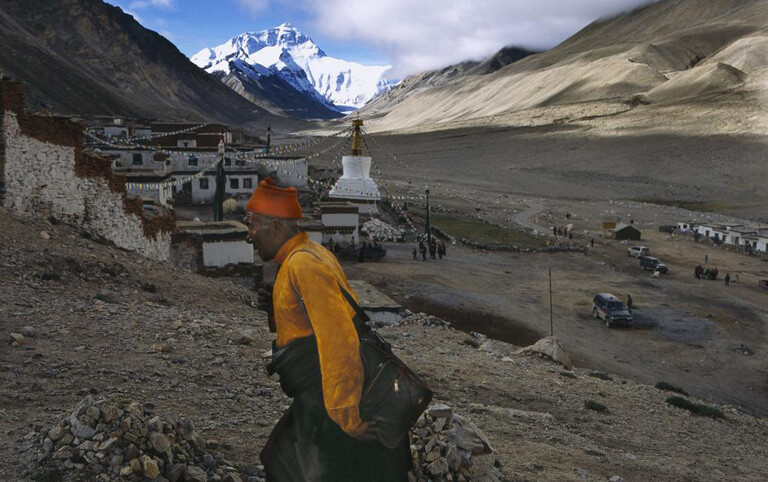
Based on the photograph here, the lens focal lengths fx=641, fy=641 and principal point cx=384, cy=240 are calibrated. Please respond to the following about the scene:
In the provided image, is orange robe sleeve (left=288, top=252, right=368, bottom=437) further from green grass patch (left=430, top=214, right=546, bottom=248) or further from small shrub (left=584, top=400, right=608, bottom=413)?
green grass patch (left=430, top=214, right=546, bottom=248)

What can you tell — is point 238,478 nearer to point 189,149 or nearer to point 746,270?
point 746,270

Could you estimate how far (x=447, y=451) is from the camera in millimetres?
5531

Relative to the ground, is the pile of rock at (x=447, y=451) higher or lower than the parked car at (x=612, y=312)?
higher

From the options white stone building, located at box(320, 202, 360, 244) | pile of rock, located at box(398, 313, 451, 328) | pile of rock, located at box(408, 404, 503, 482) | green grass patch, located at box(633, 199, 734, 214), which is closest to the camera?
pile of rock, located at box(408, 404, 503, 482)

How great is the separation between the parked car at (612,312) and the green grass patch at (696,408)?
9.81 metres

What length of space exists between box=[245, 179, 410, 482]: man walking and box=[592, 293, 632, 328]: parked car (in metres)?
20.5

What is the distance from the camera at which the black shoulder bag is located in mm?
2803

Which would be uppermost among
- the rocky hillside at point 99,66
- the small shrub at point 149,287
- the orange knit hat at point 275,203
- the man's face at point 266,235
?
the rocky hillside at point 99,66

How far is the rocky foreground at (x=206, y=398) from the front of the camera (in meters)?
4.61

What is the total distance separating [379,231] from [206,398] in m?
28.9

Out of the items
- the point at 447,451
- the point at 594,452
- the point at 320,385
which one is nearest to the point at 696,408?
the point at 594,452

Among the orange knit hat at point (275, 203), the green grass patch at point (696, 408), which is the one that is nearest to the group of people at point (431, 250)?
the green grass patch at point (696, 408)

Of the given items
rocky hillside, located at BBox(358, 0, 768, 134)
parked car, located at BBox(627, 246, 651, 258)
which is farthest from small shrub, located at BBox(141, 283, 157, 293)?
rocky hillside, located at BBox(358, 0, 768, 134)

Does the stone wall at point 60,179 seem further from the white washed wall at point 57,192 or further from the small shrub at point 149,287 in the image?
the small shrub at point 149,287
